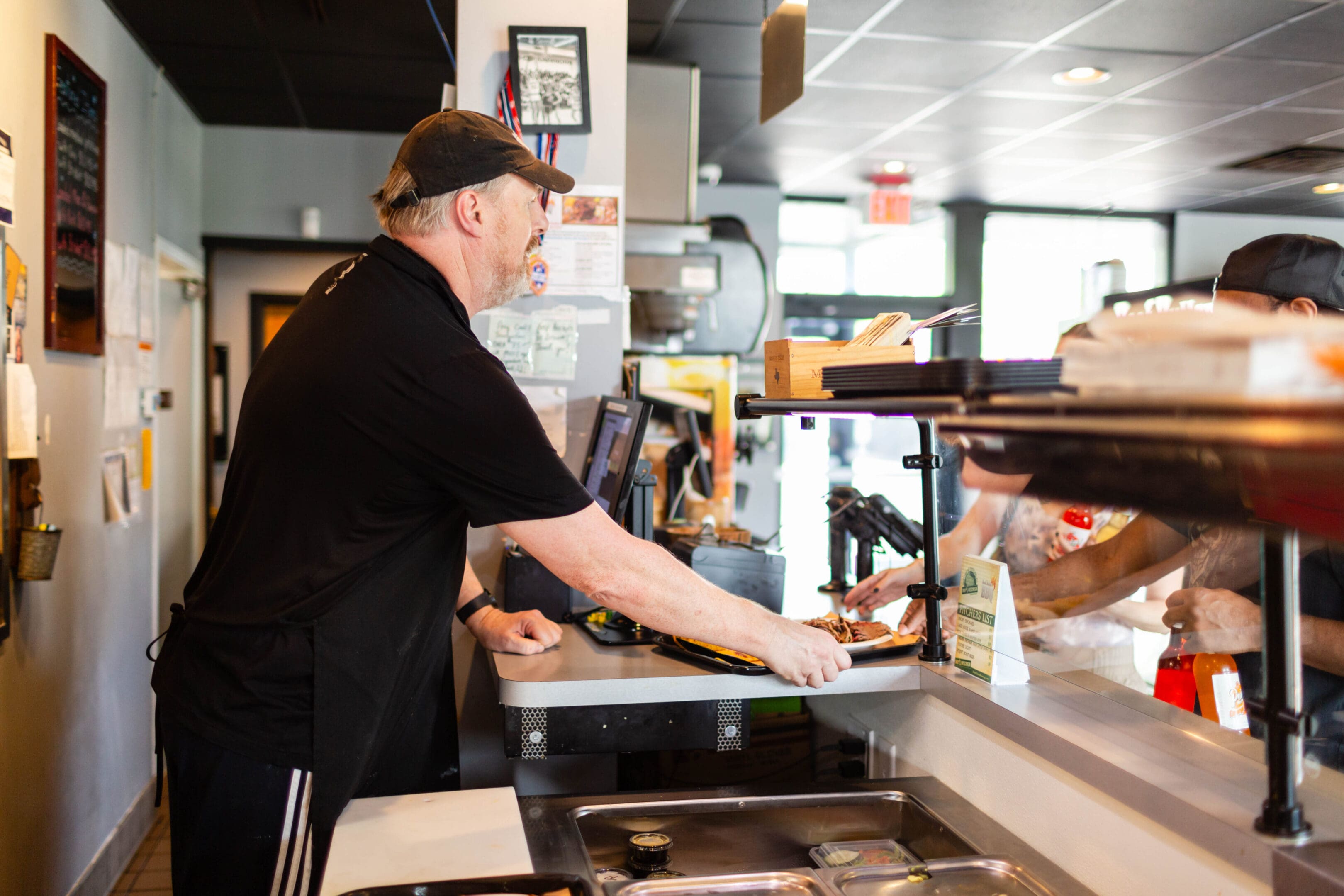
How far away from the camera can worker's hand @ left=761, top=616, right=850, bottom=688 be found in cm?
159

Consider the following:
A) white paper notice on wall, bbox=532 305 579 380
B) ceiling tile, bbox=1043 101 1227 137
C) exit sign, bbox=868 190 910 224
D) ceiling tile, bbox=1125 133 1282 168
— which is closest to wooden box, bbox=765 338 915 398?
white paper notice on wall, bbox=532 305 579 380

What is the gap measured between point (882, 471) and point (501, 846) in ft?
18.5

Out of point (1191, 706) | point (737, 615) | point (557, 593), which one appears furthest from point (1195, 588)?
point (557, 593)

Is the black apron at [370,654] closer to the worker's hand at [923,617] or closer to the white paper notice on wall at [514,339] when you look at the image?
the worker's hand at [923,617]

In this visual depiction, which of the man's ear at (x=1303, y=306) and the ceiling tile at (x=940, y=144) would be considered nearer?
the man's ear at (x=1303, y=306)

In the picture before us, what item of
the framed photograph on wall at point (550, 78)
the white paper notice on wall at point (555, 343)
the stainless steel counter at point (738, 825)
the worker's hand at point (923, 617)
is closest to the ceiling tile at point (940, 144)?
the framed photograph on wall at point (550, 78)

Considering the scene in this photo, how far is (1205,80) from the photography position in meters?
4.18

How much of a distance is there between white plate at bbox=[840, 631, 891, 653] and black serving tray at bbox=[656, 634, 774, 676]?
14 centimetres

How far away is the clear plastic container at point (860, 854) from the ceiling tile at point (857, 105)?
354 cm

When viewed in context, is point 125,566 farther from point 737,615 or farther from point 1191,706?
point 1191,706

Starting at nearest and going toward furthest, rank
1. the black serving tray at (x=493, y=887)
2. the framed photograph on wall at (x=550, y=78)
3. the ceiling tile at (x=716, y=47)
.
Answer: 1. the black serving tray at (x=493, y=887)
2. the framed photograph on wall at (x=550, y=78)
3. the ceiling tile at (x=716, y=47)

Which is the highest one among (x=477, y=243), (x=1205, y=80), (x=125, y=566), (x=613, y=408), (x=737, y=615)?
(x=1205, y=80)

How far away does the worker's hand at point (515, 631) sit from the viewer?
190cm

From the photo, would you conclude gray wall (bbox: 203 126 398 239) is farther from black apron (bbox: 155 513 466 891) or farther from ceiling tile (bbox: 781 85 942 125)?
black apron (bbox: 155 513 466 891)
